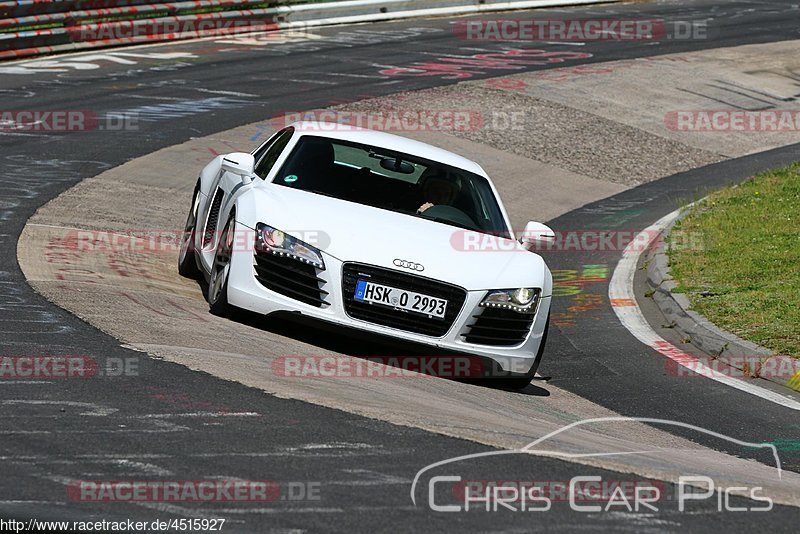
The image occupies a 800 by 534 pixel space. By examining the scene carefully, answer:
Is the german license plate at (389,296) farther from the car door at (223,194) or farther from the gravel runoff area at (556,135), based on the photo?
the gravel runoff area at (556,135)

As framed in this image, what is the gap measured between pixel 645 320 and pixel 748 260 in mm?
1899

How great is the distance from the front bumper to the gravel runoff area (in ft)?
34.1

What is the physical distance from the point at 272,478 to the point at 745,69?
74.7 ft

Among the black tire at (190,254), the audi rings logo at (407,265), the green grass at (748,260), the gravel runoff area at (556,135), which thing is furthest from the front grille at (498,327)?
the gravel runoff area at (556,135)

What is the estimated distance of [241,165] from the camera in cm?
935

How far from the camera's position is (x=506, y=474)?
18.3 feet

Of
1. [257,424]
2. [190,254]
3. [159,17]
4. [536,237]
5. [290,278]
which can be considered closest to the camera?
[257,424]

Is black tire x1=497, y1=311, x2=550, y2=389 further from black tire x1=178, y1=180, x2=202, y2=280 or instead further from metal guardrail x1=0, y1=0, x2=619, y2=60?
metal guardrail x1=0, y1=0, x2=619, y2=60

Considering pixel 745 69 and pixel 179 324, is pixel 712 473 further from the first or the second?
pixel 745 69

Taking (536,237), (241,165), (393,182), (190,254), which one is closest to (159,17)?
(190,254)

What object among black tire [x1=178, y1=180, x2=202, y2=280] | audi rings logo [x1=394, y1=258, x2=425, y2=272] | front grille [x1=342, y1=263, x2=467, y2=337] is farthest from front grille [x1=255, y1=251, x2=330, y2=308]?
black tire [x1=178, y1=180, x2=202, y2=280]

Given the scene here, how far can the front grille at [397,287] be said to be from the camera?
812 centimetres

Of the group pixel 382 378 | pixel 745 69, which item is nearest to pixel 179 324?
pixel 382 378

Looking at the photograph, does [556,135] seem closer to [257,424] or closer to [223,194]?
[223,194]
